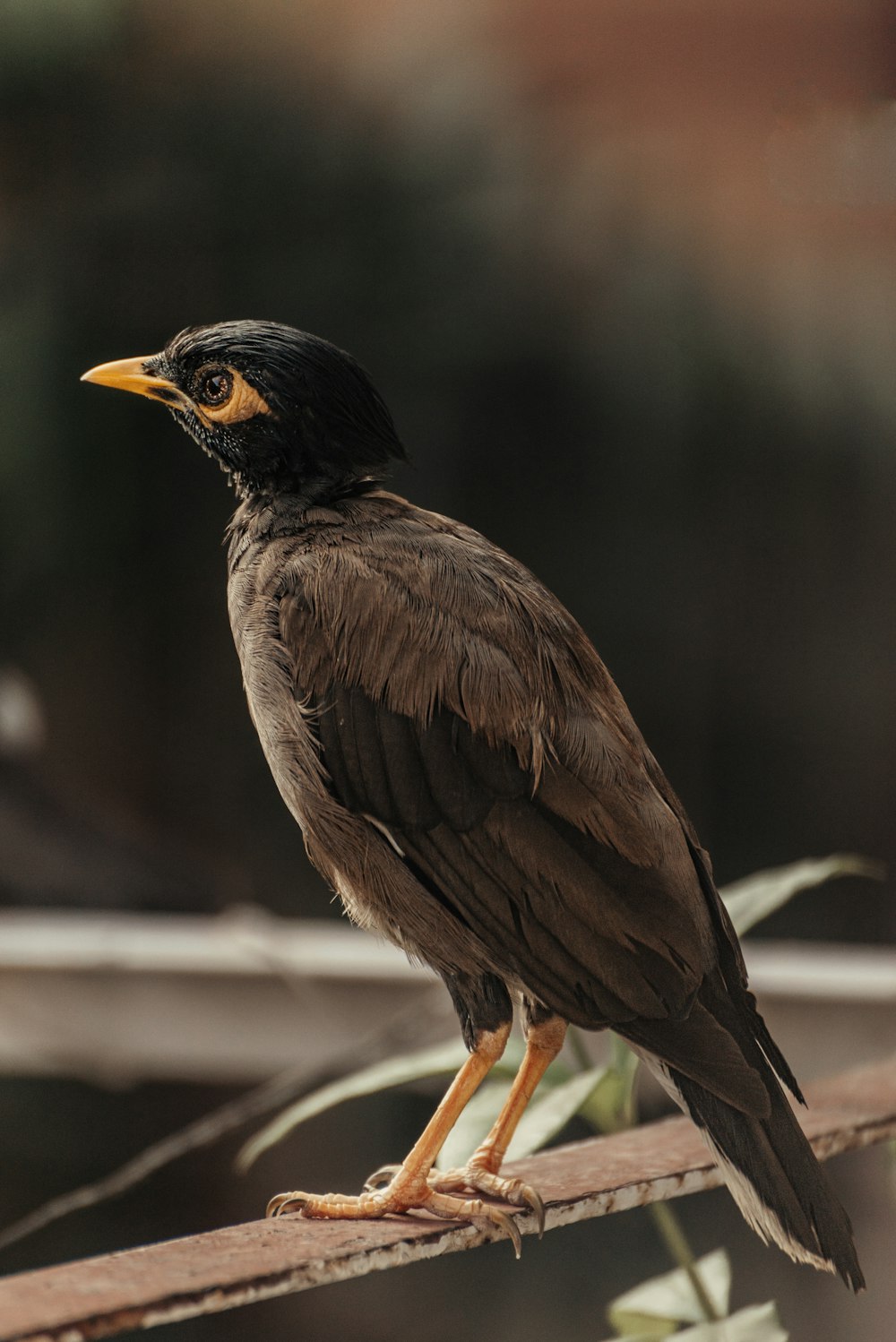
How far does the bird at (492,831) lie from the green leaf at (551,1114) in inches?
1.5

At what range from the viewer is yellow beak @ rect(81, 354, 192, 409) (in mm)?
1358

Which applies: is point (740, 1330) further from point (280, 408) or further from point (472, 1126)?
point (280, 408)

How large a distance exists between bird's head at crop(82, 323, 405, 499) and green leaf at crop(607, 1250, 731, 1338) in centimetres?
86

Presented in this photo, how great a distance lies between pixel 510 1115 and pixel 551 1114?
0.06 meters

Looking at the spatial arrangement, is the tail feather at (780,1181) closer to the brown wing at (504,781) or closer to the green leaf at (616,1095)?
the brown wing at (504,781)

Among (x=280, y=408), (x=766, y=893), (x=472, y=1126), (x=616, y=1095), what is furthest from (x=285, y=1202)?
(x=280, y=408)

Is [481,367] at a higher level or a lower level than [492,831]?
higher

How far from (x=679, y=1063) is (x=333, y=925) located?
1.43 m

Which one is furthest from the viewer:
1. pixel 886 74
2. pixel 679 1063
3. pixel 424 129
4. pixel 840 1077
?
pixel 424 129

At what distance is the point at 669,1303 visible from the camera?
1.39 m

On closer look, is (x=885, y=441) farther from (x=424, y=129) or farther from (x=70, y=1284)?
(x=70, y=1284)

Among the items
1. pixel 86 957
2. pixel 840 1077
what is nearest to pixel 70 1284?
pixel 840 1077

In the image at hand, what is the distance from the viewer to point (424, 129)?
7.69 feet

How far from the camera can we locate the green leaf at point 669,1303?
4.47 ft
